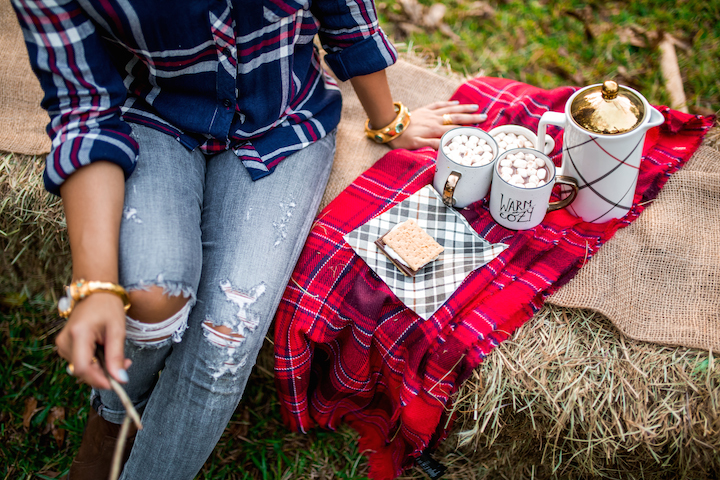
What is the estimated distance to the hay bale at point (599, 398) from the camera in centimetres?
132

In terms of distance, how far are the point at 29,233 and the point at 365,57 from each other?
1.44 m

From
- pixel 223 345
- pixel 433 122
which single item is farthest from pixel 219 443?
pixel 433 122

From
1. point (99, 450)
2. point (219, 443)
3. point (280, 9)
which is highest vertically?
point (280, 9)

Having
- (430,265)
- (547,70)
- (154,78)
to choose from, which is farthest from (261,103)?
(547,70)

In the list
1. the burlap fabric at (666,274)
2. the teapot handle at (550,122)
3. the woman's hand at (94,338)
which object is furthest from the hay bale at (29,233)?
the burlap fabric at (666,274)

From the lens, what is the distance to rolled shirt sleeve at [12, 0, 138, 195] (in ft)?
3.62

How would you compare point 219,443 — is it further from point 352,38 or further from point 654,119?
point 654,119

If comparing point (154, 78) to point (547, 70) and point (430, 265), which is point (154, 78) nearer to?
point (430, 265)

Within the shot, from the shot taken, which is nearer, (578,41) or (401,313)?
(401,313)

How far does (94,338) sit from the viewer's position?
1.03 metres

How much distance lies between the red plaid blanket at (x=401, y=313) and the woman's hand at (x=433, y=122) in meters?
0.08

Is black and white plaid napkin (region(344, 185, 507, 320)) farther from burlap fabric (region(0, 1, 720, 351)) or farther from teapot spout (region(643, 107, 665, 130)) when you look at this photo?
teapot spout (region(643, 107, 665, 130))

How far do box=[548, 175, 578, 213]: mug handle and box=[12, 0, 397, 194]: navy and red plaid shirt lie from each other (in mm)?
656

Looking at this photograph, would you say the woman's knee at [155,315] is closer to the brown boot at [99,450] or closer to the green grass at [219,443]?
the brown boot at [99,450]
